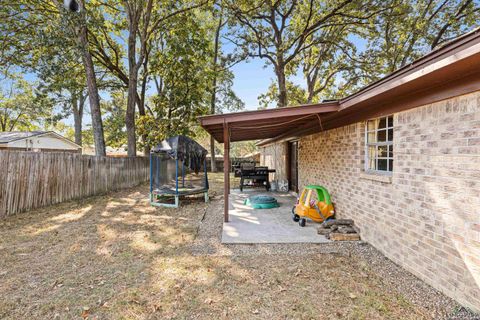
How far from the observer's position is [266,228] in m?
5.55

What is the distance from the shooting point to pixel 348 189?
544 centimetres

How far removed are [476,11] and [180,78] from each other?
16.3 meters

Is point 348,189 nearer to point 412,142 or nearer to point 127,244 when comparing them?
point 412,142

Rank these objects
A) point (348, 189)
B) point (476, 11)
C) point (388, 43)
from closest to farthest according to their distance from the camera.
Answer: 1. point (348, 189)
2. point (476, 11)
3. point (388, 43)

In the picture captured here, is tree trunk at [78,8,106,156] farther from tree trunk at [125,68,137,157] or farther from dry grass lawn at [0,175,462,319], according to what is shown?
dry grass lawn at [0,175,462,319]

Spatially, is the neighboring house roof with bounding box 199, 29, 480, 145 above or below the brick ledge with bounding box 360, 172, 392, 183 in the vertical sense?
above

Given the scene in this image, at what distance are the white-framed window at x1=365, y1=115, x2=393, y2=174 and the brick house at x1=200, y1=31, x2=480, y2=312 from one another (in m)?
0.02

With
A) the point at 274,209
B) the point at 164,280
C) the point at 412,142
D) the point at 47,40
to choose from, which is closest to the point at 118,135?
the point at 47,40

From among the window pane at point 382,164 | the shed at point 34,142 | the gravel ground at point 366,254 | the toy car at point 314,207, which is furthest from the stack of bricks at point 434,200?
the shed at point 34,142

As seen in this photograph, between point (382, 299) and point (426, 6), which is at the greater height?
point (426, 6)

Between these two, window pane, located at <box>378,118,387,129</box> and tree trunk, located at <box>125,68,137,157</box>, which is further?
tree trunk, located at <box>125,68,137,157</box>

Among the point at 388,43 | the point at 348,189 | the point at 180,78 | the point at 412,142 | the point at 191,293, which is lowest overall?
the point at 191,293

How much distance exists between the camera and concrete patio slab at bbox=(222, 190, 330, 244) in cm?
484

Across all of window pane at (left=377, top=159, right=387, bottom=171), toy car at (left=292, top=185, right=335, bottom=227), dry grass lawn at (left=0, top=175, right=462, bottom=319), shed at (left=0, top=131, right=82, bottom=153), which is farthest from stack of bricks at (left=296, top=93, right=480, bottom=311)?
shed at (left=0, top=131, right=82, bottom=153)
